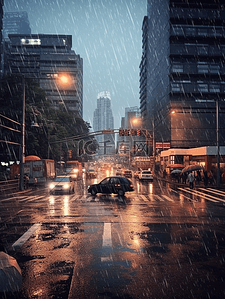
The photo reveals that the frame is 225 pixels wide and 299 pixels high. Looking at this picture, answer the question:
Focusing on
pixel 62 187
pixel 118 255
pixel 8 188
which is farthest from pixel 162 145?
pixel 118 255

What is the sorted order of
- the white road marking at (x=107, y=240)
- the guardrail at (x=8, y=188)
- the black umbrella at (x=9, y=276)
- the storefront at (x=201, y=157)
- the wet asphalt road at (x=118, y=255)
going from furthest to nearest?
the storefront at (x=201, y=157), the guardrail at (x=8, y=188), the white road marking at (x=107, y=240), the wet asphalt road at (x=118, y=255), the black umbrella at (x=9, y=276)

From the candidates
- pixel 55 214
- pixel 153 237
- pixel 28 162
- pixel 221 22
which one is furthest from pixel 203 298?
pixel 221 22

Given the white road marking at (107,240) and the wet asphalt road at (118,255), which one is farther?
the white road marking at (107,240)

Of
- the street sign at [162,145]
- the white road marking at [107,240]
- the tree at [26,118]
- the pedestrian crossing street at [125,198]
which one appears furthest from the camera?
the street sign at [162,145]

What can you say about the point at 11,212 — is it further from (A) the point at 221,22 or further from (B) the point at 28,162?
(A) the point at 221,22

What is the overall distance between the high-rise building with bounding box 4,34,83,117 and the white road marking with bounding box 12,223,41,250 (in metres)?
127

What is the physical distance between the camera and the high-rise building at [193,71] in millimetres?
68812

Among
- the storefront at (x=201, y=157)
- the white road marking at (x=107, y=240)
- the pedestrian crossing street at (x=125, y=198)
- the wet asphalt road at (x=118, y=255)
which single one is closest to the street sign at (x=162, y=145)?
the storefront at (x=201, y=157)

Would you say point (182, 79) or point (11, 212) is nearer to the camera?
point (11, 212)

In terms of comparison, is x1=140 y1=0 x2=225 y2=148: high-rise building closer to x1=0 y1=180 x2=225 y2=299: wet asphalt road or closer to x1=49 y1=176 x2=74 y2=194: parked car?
x1=49 y1=176 x2=74 y2=194: parked car

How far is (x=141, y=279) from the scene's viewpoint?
629 cm

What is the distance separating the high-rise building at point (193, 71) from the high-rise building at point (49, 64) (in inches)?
2921

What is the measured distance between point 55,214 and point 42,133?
36.0 meters

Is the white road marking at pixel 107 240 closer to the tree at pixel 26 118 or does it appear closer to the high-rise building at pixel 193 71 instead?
the tree at pixel 26 118
